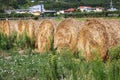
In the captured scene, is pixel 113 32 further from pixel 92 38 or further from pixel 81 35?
pixel 81 35

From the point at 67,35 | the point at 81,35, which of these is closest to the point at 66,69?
the point at 81,35

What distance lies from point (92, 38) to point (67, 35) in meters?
2.43

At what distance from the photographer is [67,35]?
15.7 metres

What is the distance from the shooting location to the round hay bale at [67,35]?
15333 mm

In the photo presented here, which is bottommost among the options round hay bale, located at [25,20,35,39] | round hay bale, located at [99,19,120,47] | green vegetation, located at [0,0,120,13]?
green vegetation, located at [0,0,120,13]

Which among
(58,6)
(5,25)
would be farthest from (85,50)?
(58,6)

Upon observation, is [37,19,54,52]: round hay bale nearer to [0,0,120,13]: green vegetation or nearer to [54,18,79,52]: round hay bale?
[54,18,79,52]: round hay bale

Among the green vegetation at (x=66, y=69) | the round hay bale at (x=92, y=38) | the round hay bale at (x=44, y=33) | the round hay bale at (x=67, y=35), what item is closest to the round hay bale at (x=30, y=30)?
the round hay bale at (x=44, y=33)

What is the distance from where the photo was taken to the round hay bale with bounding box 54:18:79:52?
1533 cm

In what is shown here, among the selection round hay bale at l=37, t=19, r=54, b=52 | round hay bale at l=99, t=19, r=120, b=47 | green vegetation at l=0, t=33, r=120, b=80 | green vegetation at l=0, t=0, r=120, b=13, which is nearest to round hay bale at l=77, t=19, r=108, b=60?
round hay bale at l=99, t=19, r=120, b=47

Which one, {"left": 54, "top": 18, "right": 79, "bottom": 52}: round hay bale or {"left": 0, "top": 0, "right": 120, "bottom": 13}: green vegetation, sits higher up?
{"left": 54, "top": 18, "right": 79, "bottom": 52}: round hay bale

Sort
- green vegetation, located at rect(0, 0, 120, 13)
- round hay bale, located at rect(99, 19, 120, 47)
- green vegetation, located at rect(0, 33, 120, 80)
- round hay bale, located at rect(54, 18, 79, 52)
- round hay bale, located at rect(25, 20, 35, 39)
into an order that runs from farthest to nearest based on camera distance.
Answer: green vegetation, located at rect(0, 0, 120, 13) < round hay bale, located at rect(25, 20, 35, 39) < round hay bale, located at rect(54, 18, 79, 52) < round hay bale, located at rect(99, 19, 120, 47) < green vegetation, located at rect(0, 33, 120, 80)

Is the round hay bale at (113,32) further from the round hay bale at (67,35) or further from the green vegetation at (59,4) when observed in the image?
the green vegetation at (59,4)

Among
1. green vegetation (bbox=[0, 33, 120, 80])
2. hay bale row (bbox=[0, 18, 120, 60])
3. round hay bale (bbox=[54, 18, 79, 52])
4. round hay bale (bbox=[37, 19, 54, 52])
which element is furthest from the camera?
round hay bale (bbox=[37, 19, 54, 52])
